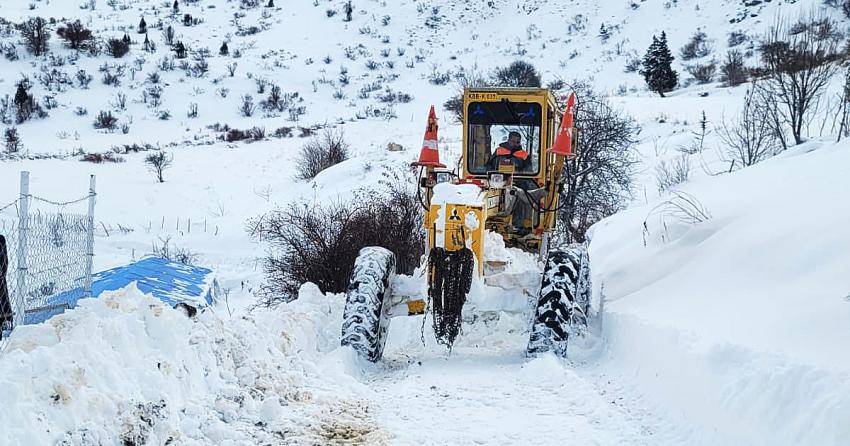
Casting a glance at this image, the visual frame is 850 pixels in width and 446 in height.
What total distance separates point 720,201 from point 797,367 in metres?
6.09

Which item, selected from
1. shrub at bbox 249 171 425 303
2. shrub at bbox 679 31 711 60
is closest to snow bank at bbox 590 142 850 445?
shrub at bbox 249 171 425 303

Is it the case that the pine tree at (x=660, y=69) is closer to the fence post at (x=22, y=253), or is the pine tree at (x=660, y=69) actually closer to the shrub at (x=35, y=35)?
the fence post at (x=22, y=253)

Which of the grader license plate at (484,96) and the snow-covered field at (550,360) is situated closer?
the snow-covered field at (550,360)

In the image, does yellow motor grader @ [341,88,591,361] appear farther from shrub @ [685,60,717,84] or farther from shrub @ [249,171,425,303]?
shrub @ [685,60,717,84]

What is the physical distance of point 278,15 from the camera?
52719 mm

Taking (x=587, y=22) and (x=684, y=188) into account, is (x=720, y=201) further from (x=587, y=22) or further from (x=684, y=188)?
(x=587, y=22)

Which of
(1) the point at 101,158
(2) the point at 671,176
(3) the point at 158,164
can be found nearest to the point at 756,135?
(2) the point at 671,176

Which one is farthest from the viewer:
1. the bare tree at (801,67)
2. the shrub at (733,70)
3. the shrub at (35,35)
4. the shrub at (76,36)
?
the shrub at (76,36)

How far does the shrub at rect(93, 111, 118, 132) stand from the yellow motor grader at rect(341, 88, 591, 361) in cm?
2741

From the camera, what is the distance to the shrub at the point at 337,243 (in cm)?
1230

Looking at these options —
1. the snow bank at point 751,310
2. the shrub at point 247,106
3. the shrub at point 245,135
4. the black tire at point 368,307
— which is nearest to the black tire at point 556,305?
the snow bank at point 751,310

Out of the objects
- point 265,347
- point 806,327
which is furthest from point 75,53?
point 806,327

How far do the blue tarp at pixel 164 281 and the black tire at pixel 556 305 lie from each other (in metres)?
5.27

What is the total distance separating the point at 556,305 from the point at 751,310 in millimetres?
1943
